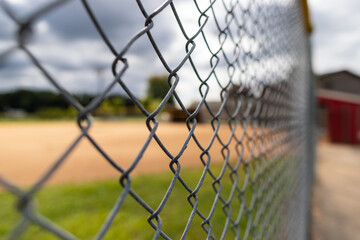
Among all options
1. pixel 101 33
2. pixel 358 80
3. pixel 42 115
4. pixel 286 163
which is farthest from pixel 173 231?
pixel 42 115

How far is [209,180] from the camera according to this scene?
155 inches

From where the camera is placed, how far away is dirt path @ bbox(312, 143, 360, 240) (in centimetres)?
243

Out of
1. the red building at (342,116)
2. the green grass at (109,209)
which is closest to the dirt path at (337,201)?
the green grass at (109,209)

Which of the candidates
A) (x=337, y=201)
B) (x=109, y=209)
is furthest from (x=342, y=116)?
(x=109, y=209)

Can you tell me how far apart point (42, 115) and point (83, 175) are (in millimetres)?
31906

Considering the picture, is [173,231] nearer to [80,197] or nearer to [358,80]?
[80,197]

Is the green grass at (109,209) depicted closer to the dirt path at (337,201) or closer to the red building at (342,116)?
the dirt path at (337,201)

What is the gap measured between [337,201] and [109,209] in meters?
2.67

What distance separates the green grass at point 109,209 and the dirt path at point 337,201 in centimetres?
77

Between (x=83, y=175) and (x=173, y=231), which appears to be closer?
(x=173, y=231)

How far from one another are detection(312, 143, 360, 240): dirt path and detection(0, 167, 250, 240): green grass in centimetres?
77

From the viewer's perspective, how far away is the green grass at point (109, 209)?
2311 mm

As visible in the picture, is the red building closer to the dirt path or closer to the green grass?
the dirt path

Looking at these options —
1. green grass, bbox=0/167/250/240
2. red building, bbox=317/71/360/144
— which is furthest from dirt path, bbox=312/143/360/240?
red building, bbox=317/71/360/144
